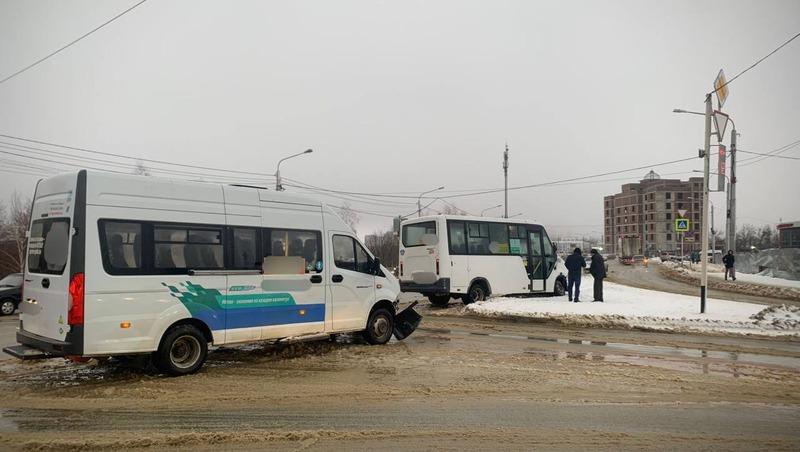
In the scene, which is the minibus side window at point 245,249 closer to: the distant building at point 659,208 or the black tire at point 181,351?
the black tire at point 181,351

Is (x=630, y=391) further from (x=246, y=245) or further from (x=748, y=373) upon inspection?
(x=246, y=245)

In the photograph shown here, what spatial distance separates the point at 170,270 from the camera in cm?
748

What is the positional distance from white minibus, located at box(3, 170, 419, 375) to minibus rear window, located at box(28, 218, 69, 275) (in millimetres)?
25

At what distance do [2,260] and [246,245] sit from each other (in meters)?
49.0

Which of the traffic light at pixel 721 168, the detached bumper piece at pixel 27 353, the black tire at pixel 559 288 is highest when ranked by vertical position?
the traffic light at pixel 721 168

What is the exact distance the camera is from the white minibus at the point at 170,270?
6777 mm

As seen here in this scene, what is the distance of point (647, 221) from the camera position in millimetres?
141750

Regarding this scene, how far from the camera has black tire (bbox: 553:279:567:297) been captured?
1998cm

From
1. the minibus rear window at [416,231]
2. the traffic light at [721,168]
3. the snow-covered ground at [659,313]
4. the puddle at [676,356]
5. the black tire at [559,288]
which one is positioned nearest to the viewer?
the puddle at [676,356]

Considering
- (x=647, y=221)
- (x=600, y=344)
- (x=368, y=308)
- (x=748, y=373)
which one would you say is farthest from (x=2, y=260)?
(x=647, y=221)

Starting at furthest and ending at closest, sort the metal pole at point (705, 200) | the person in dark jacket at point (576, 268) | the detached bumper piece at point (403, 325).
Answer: the person in dark jacket at point (576, 268) → the metal pole at point (705, 200) → the detached bumper piece at point (403, 325)

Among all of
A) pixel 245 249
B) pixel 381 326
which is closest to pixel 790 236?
pixel 381 326

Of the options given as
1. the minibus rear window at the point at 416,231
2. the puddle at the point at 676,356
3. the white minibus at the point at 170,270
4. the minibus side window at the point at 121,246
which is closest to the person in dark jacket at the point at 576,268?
the minibus rear window at the point at 416,231

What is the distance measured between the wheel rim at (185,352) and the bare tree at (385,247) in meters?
49.6
